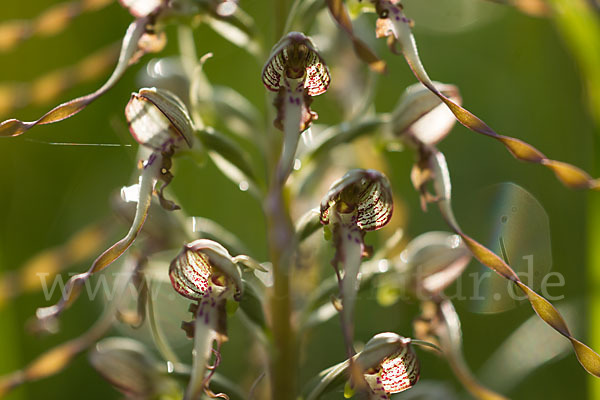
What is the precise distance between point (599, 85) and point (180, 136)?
2.97 ft

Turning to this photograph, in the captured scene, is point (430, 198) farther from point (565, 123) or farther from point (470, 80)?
point (470, 80)

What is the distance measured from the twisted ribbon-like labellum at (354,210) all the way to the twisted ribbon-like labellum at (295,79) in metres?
0.13

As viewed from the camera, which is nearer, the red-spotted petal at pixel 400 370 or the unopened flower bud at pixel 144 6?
the red-spotted petal at pixel 400 370

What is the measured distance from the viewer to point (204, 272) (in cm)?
121

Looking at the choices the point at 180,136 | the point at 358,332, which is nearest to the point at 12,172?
the point at 358,332

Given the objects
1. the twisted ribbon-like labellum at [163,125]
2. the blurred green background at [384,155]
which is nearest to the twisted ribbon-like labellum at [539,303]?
the twisted ribbon-like labellum at [163,125]

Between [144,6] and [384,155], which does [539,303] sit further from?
[384,155]

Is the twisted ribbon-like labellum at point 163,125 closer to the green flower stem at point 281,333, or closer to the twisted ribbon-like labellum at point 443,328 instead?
the green flower stem at point 281,333

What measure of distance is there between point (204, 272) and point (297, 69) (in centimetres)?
39

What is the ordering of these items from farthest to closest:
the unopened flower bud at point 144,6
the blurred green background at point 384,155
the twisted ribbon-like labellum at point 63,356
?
1. the blurred green background at point 384,155
2. the twisted ribbon-like labellum at point 63,356
3. the unopened flower bud at point 144,6

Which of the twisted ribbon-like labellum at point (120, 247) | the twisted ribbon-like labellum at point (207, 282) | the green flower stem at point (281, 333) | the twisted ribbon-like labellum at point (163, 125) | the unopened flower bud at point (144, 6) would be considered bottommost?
the green flower stem at point (281, 333)

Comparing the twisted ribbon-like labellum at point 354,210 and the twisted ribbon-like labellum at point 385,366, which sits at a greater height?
the twisted ribbon-like labellum at point 354,210

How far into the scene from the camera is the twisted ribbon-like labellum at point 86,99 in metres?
1.11

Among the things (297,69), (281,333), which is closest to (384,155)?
(281,333)
